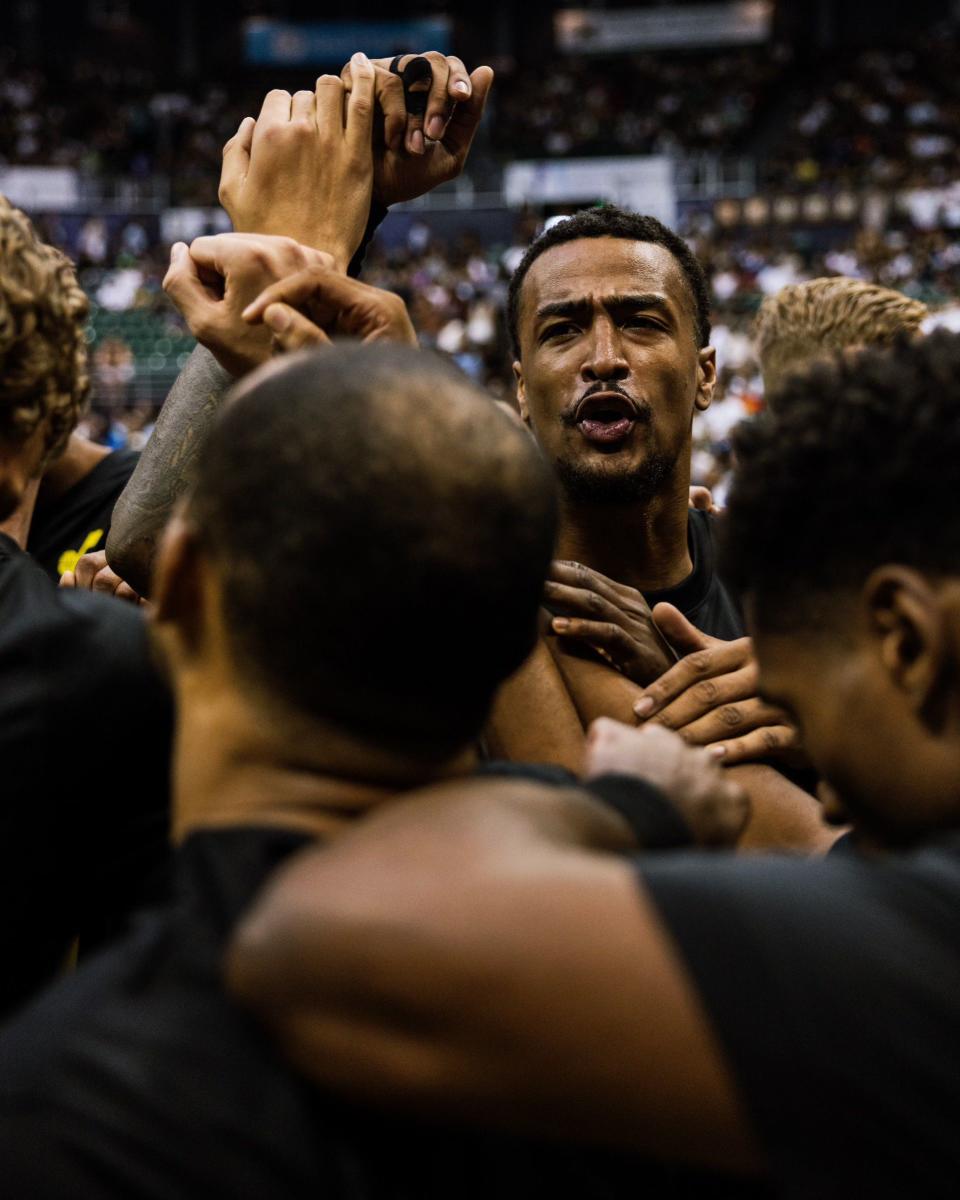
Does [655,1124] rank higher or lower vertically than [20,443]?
lower

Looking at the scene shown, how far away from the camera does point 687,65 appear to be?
30.1 m

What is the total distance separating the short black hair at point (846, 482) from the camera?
3.94 ft

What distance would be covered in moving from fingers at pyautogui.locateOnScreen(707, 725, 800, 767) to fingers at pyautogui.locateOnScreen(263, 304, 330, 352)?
3.11 feet

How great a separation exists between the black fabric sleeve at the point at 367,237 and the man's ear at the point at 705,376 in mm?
1248

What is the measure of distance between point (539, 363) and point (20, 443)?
63.0 inches

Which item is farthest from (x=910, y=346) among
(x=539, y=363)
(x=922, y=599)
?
(x=539, y=363)

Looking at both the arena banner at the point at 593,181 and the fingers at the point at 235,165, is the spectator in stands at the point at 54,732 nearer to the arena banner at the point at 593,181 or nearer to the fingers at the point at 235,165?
the fingers at the point at 235,165

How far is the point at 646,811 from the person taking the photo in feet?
4.01

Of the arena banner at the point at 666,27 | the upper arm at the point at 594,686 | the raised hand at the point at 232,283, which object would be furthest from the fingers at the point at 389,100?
the arena banner at the point at 666,27

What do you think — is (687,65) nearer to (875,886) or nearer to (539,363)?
(539,363)

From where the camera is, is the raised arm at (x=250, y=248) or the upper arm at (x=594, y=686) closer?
the raised arm at (x=250, y=248)

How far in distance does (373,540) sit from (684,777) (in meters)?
0.45

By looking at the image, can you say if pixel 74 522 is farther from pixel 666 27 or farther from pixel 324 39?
pixel 324 39

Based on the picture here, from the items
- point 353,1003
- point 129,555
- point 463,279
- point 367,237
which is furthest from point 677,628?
point 463,279
